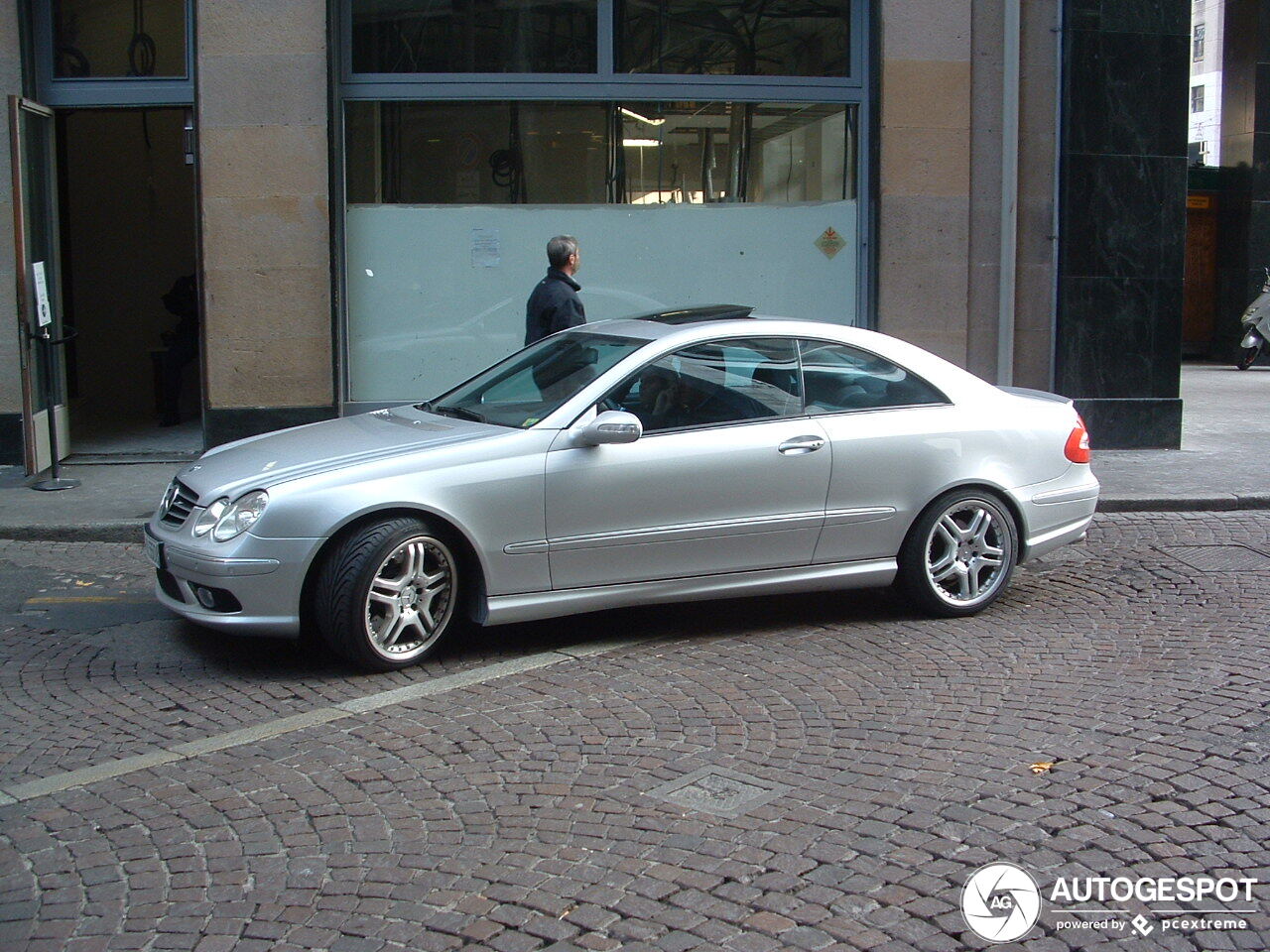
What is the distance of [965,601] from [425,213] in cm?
656

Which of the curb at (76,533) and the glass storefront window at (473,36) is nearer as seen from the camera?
the curb at (76,533)

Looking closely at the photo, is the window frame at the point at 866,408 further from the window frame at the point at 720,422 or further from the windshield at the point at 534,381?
the windshield at the point at 534,381

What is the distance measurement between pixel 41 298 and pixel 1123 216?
8.97 metres

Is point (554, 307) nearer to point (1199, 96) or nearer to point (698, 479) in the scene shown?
point (698, 479)

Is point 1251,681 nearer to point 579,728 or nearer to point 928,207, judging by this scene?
point 579,728

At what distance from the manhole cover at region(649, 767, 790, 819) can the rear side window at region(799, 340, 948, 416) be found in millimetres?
2576

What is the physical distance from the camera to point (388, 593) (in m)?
6.01

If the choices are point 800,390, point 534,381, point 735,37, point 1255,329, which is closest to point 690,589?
point 800,390

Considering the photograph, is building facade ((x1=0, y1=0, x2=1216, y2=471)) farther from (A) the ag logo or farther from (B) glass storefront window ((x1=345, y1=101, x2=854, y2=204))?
(A) the ag logo

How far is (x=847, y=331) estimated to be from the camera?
282 inches

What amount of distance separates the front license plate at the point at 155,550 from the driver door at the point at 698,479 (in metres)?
1.72

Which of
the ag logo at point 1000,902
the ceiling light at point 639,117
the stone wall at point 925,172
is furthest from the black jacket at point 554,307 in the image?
the ag logo at point 1000,902

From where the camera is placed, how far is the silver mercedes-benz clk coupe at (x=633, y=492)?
595 centimetres
